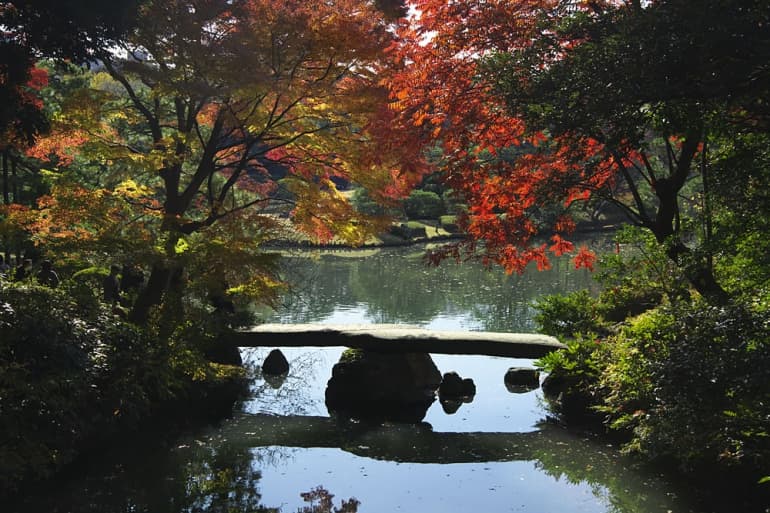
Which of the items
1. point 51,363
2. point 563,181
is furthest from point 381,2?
point 51,363

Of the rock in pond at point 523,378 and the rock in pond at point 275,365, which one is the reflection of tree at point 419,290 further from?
the rock in pond at point 523,378

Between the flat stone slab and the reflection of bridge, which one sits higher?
the flat stone slab

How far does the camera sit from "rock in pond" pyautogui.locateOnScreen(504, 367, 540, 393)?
877 cm

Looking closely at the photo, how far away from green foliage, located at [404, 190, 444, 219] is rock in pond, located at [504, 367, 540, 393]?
22.2 metres

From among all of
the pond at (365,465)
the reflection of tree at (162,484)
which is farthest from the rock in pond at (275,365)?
the reflection of tree at (162,484)

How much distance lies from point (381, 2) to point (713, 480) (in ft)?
19.9

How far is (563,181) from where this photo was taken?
18.9 feet

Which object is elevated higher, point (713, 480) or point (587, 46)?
point (587, 46)

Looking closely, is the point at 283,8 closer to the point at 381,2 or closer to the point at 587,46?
the point at 381,2

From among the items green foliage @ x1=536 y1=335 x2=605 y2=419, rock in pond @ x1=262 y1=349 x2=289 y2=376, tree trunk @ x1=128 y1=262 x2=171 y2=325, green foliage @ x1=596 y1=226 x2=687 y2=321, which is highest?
green foliage @ x1=596 y1=226 x2=687 y2=321

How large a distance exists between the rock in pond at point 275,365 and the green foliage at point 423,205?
21.7 meters

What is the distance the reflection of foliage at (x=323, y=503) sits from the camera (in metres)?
5.13

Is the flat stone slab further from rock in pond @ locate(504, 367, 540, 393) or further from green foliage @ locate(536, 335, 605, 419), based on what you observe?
rock in pond @ locate(504, 367, 540, 393)

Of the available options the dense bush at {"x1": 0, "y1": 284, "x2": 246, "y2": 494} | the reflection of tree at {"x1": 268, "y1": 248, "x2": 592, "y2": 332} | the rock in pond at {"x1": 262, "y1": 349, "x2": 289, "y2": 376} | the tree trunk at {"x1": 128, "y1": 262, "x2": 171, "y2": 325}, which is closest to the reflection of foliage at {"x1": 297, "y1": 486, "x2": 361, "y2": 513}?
A: the dense bush at {"x1": 0, "y1": 284, "x2": 246, "y2": 494}
